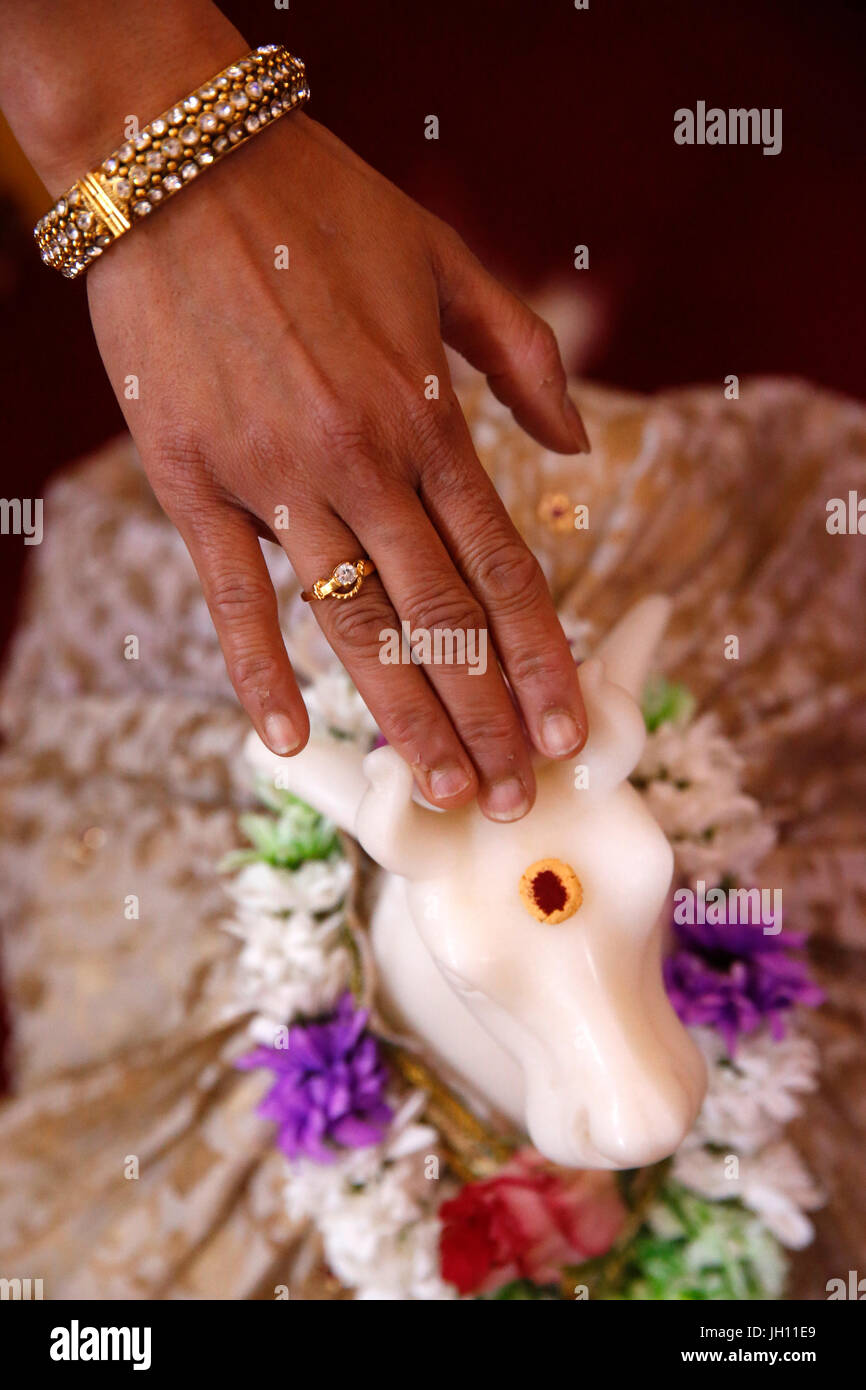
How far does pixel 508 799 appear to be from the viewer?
62cm

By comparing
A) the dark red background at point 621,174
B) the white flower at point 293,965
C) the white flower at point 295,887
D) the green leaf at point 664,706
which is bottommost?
the white flower at point 293,965

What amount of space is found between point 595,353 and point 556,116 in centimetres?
42

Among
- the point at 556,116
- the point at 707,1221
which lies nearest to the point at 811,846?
the point at 707,1221

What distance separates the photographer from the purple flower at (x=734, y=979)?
2.69 feet

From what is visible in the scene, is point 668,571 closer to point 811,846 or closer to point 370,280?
point 811,846

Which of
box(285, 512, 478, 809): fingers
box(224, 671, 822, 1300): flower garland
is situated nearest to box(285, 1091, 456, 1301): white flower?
box(224, 671, 822, 1300): flower garland

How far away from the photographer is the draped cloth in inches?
34.7

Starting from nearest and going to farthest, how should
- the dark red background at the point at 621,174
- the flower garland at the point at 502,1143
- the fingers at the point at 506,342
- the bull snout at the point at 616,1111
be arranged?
the bull snout at the point at 616,1111, the fingers at the point at 506,342, the flower garland at the point at 502,1143, the dark red background at the point at 621,174

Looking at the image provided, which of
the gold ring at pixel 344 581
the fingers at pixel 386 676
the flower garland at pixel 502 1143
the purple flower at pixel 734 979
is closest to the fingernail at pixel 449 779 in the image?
the fingers at pixel 386 676

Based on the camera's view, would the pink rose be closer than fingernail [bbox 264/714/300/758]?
No

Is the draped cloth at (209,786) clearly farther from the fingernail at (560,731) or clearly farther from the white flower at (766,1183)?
the fingernail at (560,731)

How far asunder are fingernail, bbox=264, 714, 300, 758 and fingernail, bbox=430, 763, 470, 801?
0.09 m

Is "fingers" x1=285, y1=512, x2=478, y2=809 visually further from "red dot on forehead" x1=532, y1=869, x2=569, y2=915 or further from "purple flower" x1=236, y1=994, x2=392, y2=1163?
"purple flower" x1=236, y1=994, x2=392, y2=1163

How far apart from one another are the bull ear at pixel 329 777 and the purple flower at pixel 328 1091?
19 centimetres
